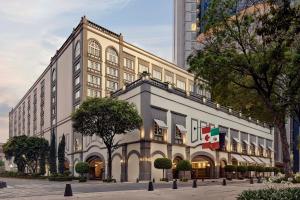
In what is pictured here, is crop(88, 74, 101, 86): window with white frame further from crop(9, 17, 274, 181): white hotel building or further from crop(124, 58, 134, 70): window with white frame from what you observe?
crop(124, 58, 134, 70): window with white frame

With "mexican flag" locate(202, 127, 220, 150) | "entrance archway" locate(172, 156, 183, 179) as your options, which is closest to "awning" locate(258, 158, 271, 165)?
"entrance archway" locate(172, 156, 183, 179)

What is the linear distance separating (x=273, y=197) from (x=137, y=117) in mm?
41846

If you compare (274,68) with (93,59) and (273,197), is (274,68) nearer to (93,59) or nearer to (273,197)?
(273,197)

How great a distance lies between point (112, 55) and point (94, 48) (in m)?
6.20

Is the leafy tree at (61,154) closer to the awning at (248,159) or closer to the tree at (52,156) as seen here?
the tree at (52,156)

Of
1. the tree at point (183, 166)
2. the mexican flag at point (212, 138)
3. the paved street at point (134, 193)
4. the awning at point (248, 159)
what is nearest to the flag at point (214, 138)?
the mexican flag at point (212, 138)

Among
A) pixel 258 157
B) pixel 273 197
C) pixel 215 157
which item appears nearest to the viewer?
pixel 273 197

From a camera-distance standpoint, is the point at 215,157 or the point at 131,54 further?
the point at 131,54

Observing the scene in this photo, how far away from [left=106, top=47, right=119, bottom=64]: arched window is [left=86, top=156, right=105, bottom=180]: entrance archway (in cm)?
2268

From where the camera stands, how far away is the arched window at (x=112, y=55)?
85625 mm

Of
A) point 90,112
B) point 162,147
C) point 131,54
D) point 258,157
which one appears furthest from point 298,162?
point 90,112

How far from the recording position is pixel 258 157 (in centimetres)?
9062

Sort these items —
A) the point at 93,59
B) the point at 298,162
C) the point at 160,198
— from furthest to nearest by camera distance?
the point at 298,162 → the point at 93,59 → the point at 160,198

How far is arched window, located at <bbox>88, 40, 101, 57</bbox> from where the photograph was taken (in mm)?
80475
